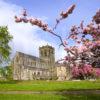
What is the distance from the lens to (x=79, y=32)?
73.6 feet

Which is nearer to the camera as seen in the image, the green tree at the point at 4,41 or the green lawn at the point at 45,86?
the green lawn at the point at 45,86

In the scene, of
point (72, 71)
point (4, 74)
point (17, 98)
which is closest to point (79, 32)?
Result: point (72, 71)

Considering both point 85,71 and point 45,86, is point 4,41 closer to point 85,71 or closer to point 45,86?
point 45,86

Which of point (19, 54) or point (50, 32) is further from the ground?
point (19, 54)

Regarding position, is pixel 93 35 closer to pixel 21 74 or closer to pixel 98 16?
pixel 98 16

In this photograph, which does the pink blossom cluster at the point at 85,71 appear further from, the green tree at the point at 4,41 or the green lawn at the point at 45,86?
the green tree at the point at 4,41

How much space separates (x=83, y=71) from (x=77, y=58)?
1.08 metres

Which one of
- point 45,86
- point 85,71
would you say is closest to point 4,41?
point 45,86

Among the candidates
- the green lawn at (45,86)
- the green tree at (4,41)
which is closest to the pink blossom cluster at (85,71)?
the green lawn at (45,86)

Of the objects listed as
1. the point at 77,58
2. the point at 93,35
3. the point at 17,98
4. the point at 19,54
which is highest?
the point at 19,54

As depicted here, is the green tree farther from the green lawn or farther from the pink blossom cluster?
the pink blossom cluster

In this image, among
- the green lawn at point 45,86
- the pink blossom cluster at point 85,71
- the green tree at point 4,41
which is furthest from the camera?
the green tree at point 4,41

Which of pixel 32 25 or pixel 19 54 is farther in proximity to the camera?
pixel 19 54

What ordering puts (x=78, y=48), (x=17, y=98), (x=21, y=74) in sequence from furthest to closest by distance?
1. (x=21, y=74)
2. (x=17, y=98)
3. (x=78, y=48)
